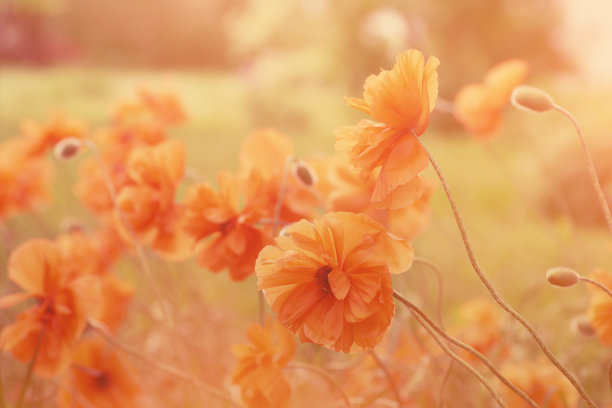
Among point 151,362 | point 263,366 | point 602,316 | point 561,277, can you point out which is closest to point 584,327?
point 602,316

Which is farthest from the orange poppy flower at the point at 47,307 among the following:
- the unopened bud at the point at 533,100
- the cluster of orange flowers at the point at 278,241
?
the unopened bud at the point at 533,100

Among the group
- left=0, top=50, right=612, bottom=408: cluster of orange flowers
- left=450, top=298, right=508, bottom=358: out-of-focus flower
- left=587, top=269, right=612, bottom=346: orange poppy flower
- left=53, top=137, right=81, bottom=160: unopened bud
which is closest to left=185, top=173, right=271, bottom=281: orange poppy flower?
left=0, top=50, right=612, bottom=408: cluster of orange flowers

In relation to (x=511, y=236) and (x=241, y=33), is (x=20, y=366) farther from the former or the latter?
(x=241, y=33)

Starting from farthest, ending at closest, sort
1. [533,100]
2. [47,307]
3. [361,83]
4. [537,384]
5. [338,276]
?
[361,83] → [537,384] → [47,307] → [533,100] → [338,276]

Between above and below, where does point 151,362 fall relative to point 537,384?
above

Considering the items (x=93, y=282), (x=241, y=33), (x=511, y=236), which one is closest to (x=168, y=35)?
(x=241, y=33)

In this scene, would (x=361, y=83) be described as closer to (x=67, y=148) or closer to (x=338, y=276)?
(x=67, y=148)
